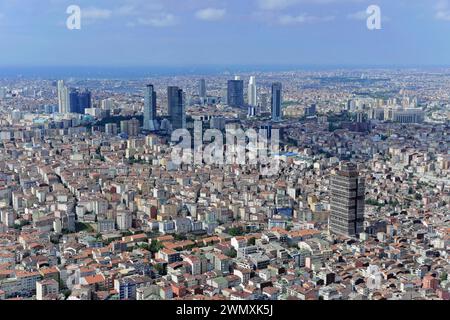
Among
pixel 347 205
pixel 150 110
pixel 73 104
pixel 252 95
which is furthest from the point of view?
pixel 73 104

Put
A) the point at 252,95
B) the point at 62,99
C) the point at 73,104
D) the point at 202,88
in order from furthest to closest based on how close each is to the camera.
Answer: the point at 73,104 < the point at 62,99 < the point at 252,95 < the point at 202,88

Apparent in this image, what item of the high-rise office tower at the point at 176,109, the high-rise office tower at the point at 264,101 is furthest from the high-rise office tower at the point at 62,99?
the high-rise office tower at the point at 264,101

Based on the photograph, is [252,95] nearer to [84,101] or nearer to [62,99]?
[84,101]

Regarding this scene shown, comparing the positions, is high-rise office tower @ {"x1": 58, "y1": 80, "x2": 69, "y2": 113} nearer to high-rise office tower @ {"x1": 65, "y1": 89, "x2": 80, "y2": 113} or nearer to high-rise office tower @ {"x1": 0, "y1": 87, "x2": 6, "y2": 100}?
high-rise office tower @ {"x1": 65, "y1": 89, "x2": 80, "y2": 113}

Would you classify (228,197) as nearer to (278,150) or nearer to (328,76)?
(328,76)

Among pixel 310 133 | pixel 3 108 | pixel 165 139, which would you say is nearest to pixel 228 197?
pixel 165 139

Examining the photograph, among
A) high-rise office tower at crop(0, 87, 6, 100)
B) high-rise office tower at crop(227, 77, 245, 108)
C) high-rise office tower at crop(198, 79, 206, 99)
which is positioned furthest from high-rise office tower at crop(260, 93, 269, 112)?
high-rise office tower at crop(0, 87, 6, 100)

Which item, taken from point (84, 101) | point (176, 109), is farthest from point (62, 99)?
point (176, 109)
